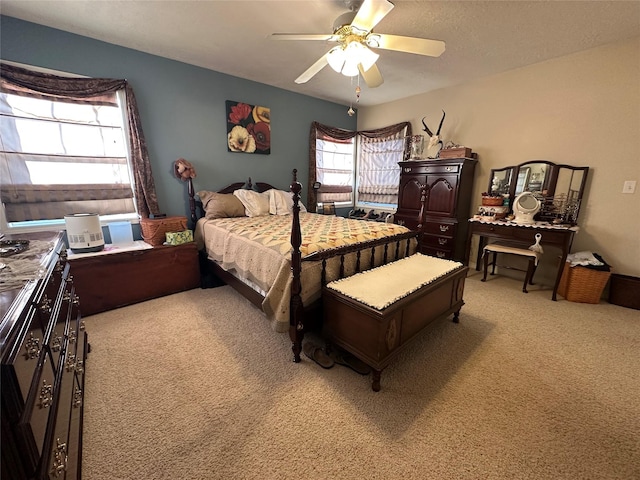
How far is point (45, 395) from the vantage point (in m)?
0.81

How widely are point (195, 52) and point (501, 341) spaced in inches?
156

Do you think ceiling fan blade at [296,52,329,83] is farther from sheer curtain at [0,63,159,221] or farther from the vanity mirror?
the vanity mirror

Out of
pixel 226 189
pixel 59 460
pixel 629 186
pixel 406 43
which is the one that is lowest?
pixel 59 460

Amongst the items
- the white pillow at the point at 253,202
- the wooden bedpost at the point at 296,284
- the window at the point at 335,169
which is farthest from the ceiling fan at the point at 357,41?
the window at the point at 335,169

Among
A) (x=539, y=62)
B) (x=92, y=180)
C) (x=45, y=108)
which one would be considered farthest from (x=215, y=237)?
(x=539, y=62)

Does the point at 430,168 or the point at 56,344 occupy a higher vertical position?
the point at 430,168

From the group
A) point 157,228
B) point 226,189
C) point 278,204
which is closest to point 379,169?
point 278,204

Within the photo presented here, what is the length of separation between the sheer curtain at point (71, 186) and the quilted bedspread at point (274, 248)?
85 cm

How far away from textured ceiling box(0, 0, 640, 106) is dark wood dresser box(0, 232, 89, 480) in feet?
6.96

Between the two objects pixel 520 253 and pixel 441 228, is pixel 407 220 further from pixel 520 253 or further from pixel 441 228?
pixel 520 253

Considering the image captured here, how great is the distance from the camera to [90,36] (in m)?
2.48

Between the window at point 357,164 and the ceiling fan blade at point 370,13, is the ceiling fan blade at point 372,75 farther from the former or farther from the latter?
the window at point 357,164

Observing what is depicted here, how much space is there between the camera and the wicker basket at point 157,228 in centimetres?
274

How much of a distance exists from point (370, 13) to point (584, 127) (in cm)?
271
